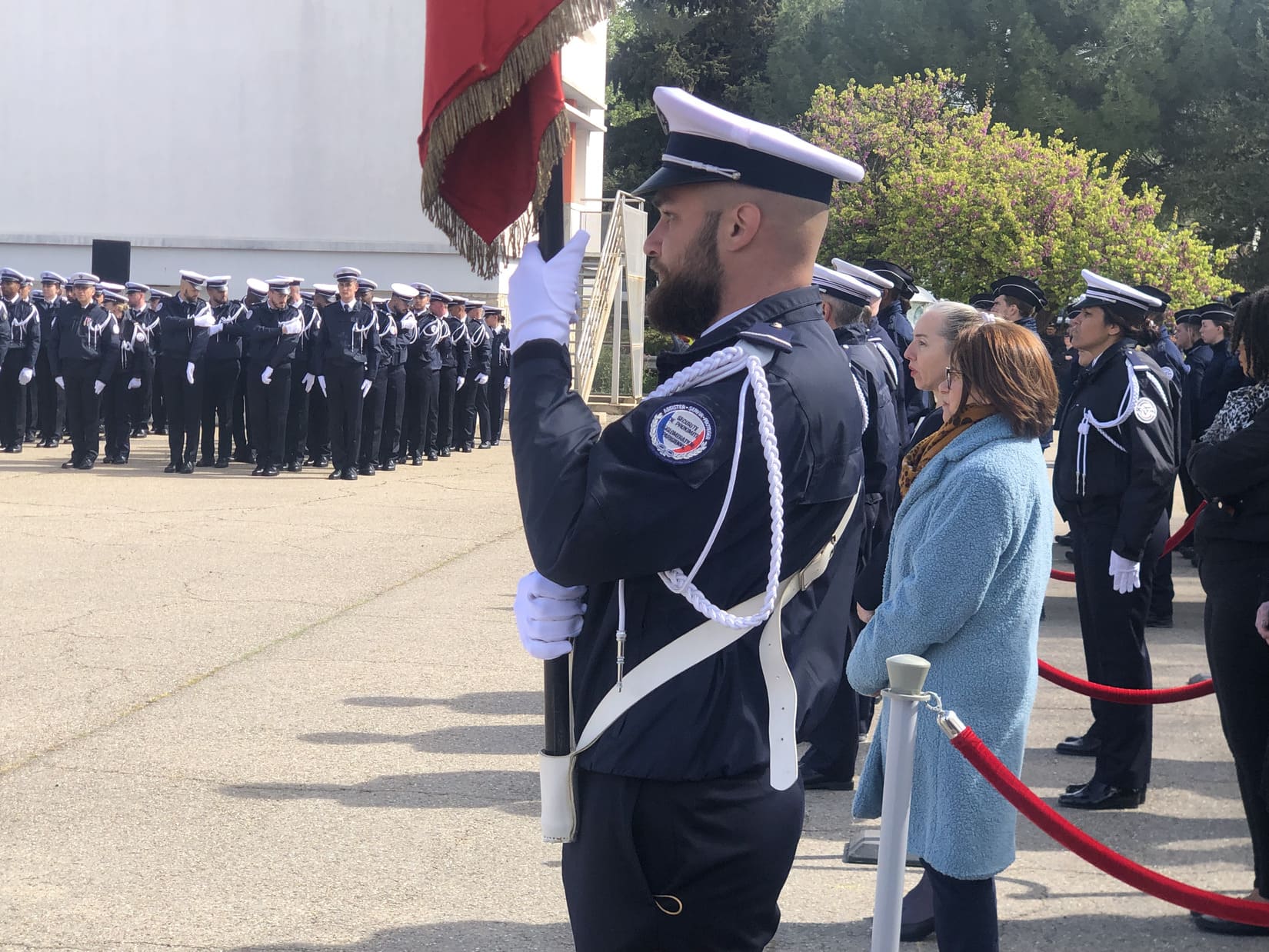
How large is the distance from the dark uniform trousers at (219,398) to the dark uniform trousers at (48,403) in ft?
9.27

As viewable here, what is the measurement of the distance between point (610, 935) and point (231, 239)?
87.2ft

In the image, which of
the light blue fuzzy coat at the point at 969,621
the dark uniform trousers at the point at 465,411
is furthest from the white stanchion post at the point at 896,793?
the dark uniform trousers at the point at 465,411

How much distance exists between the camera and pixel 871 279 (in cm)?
756

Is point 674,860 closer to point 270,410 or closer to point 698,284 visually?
point 698,284

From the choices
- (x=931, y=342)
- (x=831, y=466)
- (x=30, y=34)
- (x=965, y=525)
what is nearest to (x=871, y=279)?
(x=931, y=342)

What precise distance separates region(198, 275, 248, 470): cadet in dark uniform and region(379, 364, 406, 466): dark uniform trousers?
177 centimetres

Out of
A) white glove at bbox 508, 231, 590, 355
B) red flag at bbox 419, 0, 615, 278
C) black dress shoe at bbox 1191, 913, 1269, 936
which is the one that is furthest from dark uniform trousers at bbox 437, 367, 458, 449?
white glove at bbox 508, 231, 590, 355

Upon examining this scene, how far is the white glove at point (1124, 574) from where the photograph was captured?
5289 millimetres

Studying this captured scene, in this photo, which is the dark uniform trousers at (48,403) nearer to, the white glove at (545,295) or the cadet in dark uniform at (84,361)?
the cadet in dark uniform at (84,361)

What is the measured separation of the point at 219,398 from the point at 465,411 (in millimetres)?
4312

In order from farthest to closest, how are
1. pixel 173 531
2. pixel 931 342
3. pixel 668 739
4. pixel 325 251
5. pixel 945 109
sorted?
pixel 945 109, pixel 325 251, pixel 173 531, pixel 931 342, pixel 668 739

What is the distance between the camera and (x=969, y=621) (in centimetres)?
346

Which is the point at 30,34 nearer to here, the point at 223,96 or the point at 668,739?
the point at 223,96

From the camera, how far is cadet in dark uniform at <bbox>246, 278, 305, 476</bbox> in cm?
1600
